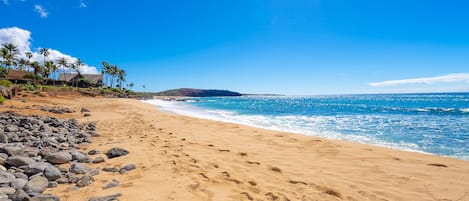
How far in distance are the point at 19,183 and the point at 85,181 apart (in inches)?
33.7

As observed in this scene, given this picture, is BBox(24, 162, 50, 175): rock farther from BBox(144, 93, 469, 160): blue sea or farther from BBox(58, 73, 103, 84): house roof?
BBox(58, 73, 103, 84): house roof

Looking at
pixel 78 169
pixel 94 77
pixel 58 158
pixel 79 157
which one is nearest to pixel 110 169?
pixel 78 169

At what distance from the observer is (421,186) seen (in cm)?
400

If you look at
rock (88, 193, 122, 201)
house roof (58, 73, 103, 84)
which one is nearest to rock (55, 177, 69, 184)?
rock (88, 193, 122, 201)

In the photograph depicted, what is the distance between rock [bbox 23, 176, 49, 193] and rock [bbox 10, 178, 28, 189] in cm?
6

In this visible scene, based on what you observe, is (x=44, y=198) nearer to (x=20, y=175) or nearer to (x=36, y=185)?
(x=36, y=185)

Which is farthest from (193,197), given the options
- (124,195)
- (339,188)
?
(339,188)

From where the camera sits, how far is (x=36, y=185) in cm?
348

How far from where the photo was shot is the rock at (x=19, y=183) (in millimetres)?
3322

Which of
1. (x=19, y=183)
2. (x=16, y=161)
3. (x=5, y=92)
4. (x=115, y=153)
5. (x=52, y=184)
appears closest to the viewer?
(x=19, y=183)

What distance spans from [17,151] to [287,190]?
224 inches

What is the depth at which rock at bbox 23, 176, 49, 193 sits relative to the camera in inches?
131

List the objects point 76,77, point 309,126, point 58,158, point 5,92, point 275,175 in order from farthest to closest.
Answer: point 76,77 → point 5,92 → point 309,126 → point 58,158 → point 275,175

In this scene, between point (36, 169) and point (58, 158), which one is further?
point (58, 158)
